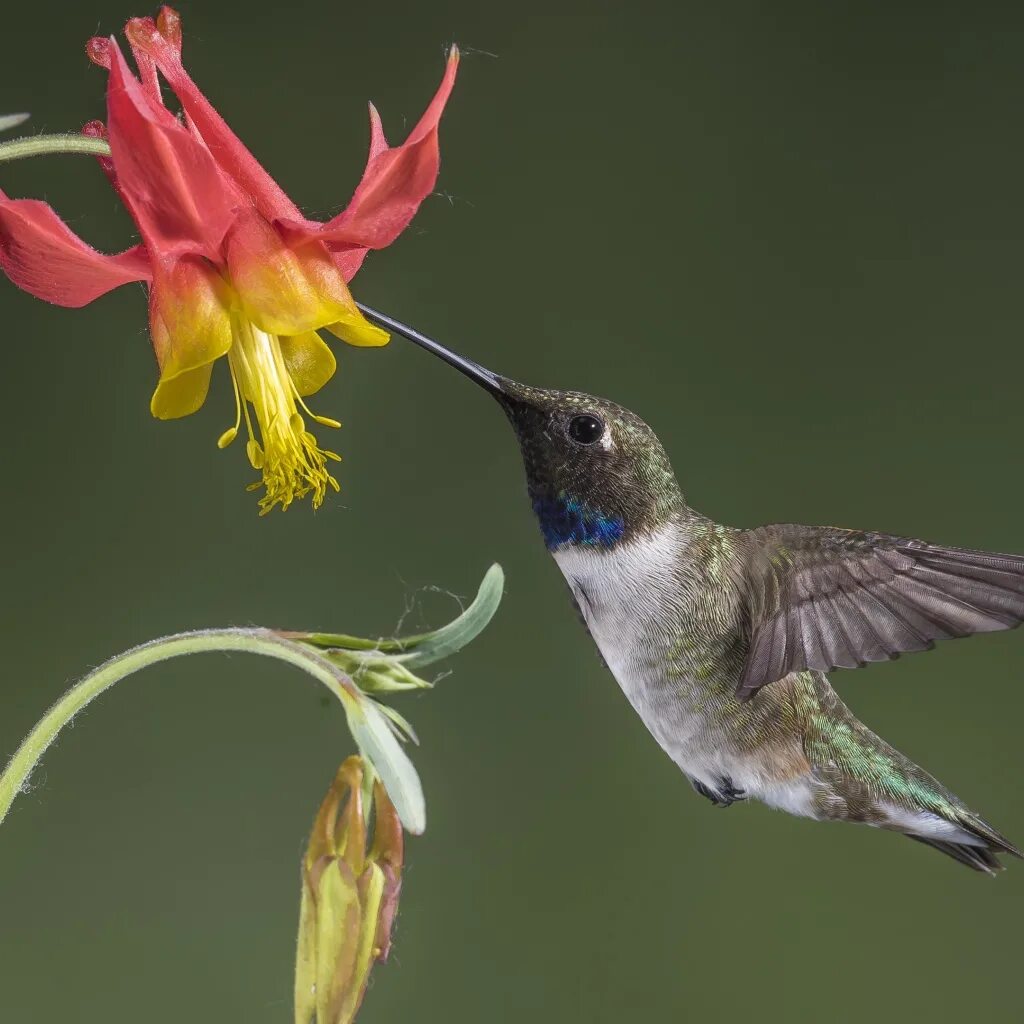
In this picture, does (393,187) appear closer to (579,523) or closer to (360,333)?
(360,333)

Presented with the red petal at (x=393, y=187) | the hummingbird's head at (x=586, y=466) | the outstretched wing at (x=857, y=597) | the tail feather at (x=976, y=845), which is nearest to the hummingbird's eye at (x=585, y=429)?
the hummingbird's head at (x=586, y=466)

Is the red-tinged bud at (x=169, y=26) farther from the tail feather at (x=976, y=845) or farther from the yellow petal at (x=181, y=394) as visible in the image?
the tail feather at (x=976, y=845)

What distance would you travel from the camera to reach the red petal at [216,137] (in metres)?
0.70

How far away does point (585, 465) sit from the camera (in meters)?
0.92

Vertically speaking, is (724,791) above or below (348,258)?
below

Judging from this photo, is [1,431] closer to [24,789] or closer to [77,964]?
[77,964]

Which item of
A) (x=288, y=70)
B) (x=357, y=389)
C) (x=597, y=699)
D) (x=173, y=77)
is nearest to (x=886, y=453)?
(x=597, y=699)

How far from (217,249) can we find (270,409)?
3.1 inches

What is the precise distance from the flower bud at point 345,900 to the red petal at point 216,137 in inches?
10.6

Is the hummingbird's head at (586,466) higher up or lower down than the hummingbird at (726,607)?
higher up

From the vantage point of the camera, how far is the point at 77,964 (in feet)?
5.48

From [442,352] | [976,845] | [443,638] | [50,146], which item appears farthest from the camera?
[976,845]

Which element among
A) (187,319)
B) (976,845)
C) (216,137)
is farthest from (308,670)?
(976,845)

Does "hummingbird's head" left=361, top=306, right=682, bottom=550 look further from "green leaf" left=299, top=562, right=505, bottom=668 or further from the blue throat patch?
"green leaf" left=299, top=562, right=505, bottom=668
